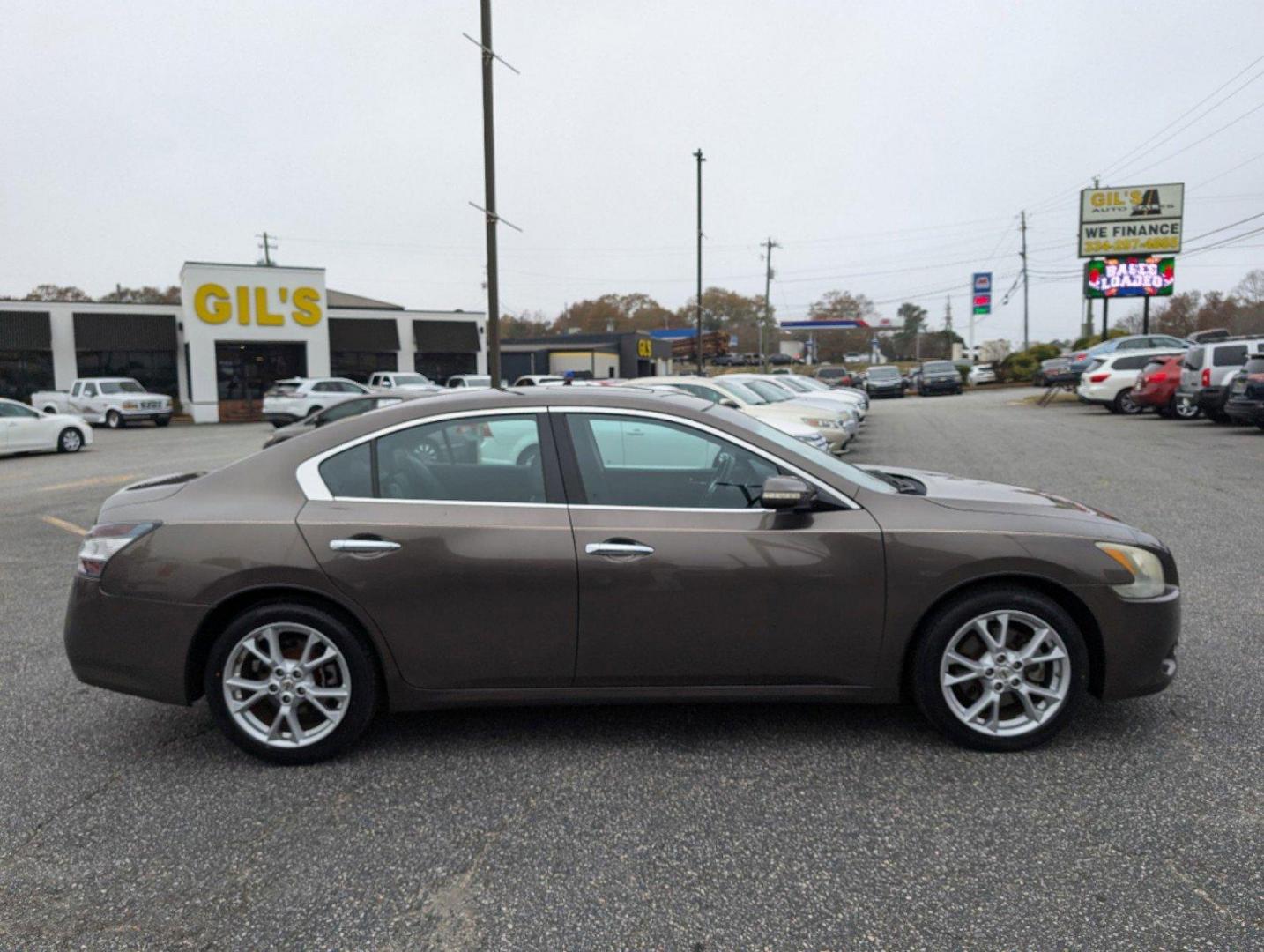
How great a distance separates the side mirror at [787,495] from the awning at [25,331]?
135 feet

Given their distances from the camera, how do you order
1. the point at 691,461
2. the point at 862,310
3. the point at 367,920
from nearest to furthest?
the point at 367,920 → the point at 691,461 → the point at 862,310

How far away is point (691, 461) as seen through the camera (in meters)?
4.07

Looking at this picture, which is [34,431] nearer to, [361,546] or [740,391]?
[740,391]

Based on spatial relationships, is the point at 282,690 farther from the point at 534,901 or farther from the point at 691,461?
the point at 691,461

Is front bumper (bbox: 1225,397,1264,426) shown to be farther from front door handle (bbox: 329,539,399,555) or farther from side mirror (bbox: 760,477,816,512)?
front door handle (bbox: 329,539,399,555)

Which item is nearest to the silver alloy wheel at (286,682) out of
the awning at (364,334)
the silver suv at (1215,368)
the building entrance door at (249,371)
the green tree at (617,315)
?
the silver suv at (1215,368)

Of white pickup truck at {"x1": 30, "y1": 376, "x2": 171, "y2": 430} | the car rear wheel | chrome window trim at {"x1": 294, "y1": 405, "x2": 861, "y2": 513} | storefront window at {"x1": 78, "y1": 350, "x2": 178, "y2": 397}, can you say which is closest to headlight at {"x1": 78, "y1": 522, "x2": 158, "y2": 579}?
chrome window trim at {"x1": 294, "y1": 405, "x2": 861, "y2": 513}

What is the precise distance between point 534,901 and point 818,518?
183 cm

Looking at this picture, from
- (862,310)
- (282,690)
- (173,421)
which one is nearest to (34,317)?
(173,421)

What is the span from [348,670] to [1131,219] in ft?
156

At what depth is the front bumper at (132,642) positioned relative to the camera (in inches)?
151

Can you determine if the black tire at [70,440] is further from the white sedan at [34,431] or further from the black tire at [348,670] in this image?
the black tire at [348,670]

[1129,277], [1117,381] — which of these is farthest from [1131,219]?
[1117,381]

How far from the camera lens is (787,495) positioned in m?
3.72
